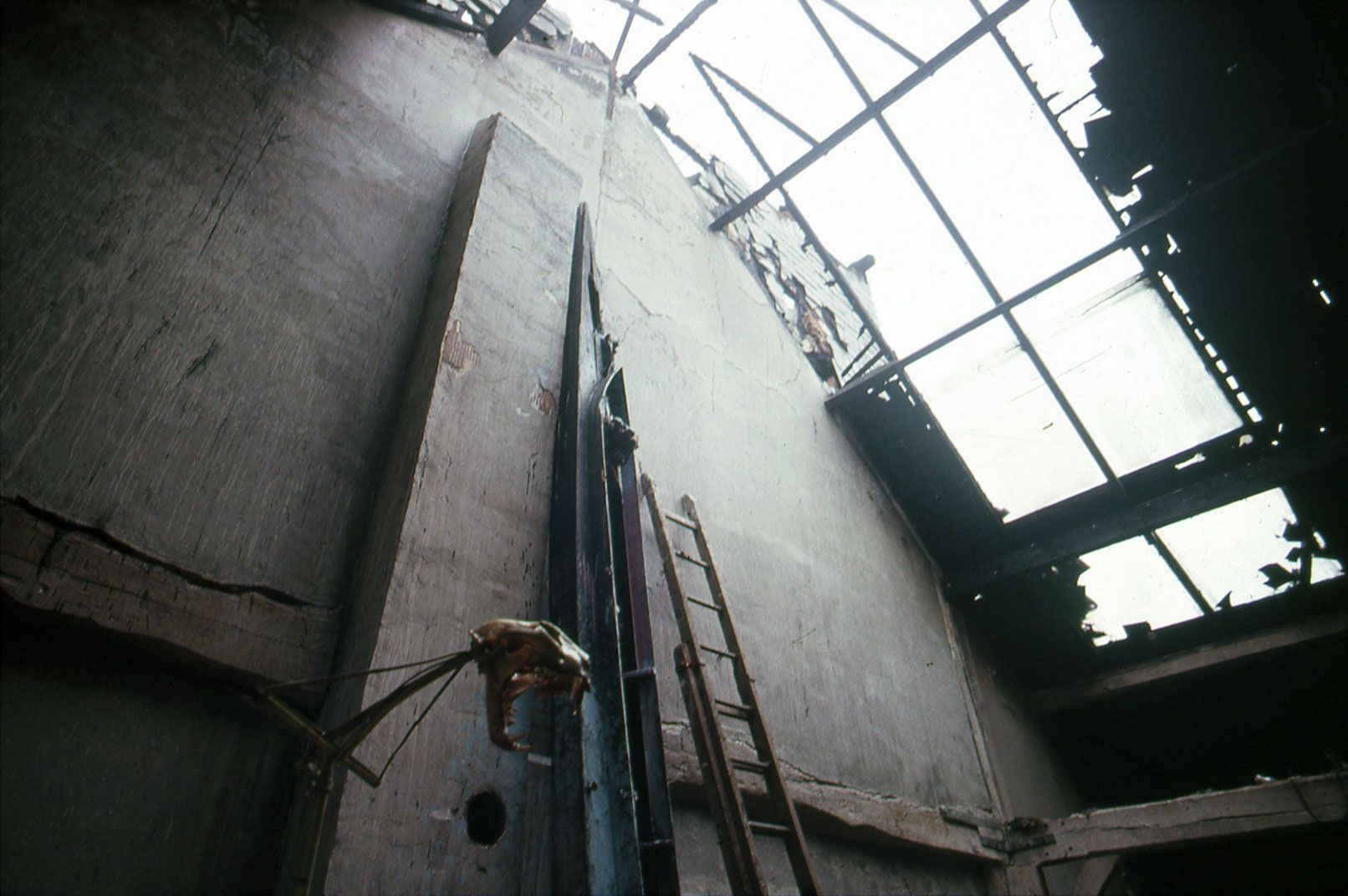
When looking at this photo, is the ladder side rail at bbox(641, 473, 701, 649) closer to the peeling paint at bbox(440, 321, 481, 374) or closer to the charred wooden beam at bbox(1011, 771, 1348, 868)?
the peeling paint at bbox(440, 321, 481, 374)

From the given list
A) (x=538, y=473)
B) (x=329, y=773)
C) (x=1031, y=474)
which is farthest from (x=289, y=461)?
(x=1031, y=474)

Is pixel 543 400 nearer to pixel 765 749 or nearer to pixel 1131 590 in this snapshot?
pixel 765 749

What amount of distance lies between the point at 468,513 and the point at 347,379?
0.80 meters

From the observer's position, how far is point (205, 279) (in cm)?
243

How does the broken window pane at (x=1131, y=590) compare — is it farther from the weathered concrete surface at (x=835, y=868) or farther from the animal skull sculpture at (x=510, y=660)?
the animal skull sculpture at (x=510, y=660)

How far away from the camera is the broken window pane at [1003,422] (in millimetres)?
5336

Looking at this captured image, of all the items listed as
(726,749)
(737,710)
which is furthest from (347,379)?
(737,710)

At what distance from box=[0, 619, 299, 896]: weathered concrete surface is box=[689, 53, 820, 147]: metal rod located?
17.7 feet

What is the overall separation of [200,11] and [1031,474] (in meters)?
5.66

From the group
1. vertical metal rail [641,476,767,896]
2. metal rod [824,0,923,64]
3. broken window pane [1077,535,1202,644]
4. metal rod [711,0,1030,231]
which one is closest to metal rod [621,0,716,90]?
metal rod [824,0,923,64]

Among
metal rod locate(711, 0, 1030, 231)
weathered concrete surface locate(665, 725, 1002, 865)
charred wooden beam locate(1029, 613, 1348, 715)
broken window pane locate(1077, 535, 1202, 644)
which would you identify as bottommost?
weathered concrete surface locate(665, 725, 1002, 865)

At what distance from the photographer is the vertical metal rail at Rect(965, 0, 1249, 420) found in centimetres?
470

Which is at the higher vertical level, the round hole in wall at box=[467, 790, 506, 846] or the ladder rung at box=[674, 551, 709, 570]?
the ladder rung at box=[674, 551, 709, 570]

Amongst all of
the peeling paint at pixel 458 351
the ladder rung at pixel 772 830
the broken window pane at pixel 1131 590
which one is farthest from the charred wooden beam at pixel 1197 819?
the peeling paint at pixel 458 351
